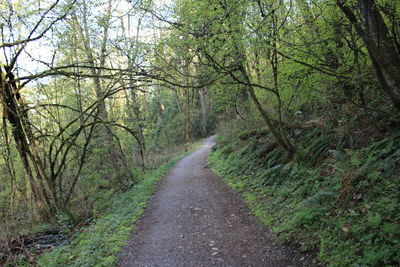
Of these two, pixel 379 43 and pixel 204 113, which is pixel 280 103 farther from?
pixel 204 113

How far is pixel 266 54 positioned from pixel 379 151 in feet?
11.6

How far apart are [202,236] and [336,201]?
2.60 m

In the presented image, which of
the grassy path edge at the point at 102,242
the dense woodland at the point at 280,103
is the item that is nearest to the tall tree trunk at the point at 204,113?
the dense woodland at the point at 280,103

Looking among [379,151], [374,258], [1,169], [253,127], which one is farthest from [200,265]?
[1,169]

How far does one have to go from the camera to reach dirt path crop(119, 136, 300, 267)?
13.6 feet

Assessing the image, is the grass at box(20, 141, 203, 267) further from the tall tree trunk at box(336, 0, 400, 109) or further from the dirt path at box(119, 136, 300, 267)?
the tall tree trunk at box(336, 0, 400, 109)

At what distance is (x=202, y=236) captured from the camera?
5.09 m

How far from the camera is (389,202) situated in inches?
137

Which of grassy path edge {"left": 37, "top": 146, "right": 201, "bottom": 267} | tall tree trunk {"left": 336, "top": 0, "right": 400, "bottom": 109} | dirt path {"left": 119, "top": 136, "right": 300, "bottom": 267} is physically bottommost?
dirt path {"left": 119, "top": 136, "right": 300, "bottom": 267}

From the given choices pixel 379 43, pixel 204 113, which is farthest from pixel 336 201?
pixel 204 113

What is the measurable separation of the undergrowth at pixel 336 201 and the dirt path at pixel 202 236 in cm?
40

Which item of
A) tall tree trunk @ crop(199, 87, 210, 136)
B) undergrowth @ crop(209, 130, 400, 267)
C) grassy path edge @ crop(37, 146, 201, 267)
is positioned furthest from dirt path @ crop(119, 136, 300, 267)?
tall tree trunk @ crop(199, 87, 210, 136)

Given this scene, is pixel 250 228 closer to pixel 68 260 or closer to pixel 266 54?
pixel 68 260

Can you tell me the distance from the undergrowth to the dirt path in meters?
0.40
